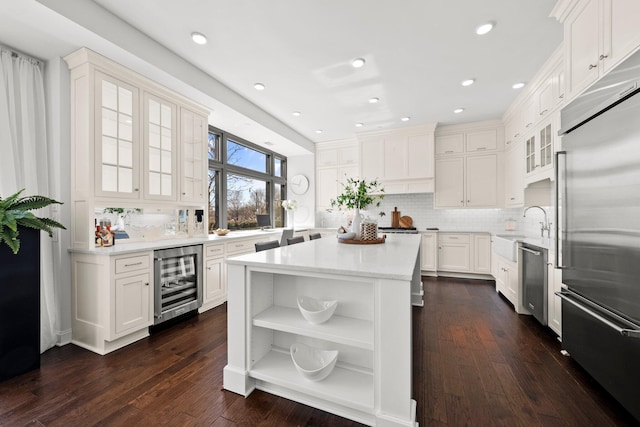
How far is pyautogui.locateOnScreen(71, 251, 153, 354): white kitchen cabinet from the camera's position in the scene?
221 cm

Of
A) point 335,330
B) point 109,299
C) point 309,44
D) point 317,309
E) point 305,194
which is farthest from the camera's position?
point 305,194

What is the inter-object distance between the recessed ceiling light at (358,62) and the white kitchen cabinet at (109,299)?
2907mm

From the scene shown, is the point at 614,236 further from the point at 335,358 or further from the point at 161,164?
the point at 161,164

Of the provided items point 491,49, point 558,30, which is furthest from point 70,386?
point 558,30

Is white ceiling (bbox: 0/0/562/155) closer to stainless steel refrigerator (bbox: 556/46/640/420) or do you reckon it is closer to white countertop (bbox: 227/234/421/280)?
stainless steel refrigerator (bbox: 556/46/640/420)

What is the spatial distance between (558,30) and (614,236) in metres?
2.09

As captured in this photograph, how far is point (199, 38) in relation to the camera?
2451 mm

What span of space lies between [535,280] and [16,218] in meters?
4.47

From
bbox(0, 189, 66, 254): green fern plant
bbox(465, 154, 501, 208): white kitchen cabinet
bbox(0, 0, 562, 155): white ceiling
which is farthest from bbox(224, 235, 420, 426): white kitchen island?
bbox(465, 154, 501, 208): white kitchen cabinet

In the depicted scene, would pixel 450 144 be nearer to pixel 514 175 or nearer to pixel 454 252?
pixel 514 175

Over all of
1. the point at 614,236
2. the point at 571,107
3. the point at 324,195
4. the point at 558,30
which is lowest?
the point at 614,236

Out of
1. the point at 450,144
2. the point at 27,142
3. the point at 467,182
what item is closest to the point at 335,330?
the point at 27,142

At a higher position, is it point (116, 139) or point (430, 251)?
point (116, 139)

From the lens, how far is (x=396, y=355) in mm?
1293
